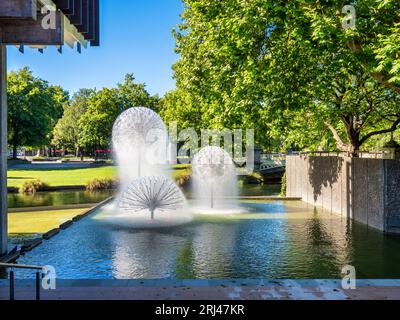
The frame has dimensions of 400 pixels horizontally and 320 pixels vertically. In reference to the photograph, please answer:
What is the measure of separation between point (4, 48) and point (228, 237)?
1006 centimetres

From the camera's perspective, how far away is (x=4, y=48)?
13.6 m

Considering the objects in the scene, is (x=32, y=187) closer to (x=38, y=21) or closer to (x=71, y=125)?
(x=38, y=21)

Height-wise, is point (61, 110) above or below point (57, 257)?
above

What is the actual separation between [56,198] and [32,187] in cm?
657

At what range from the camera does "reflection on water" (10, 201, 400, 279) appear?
12.0m

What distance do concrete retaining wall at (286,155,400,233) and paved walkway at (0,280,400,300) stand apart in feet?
27.9

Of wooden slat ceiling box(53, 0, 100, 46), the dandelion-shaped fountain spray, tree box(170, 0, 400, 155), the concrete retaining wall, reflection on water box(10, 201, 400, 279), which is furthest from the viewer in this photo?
the dandelion-shaped fountain spray

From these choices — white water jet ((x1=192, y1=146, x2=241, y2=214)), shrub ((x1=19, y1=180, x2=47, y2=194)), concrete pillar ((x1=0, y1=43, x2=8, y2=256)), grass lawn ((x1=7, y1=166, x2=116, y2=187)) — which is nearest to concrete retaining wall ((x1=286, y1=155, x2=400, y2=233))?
white water jet ((x1=192, y1=146, x2=241, y2=214))

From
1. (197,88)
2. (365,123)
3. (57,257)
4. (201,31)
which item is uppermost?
(201,31)

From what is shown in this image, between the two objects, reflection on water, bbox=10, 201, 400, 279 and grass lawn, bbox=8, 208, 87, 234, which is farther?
grass lawn, bbox=8, 208, 87, 234

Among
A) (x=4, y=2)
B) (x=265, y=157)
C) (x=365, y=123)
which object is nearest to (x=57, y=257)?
(x=4, y=2)

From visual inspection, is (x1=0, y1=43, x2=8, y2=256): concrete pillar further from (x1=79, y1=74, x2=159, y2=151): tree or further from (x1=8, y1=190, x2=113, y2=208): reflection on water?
(x1=79, y1=74, x2=159, y2=151): tree

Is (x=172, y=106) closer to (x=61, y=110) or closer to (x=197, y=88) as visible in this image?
(x=197, y=88)

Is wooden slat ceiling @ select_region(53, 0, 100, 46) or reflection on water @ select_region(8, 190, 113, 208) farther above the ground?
wooden slat ceiling @ select_region(53, 0, 100, 46)
